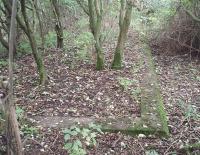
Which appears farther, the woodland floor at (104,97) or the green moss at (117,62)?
the green moss at (117,62)

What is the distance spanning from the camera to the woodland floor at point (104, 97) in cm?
426

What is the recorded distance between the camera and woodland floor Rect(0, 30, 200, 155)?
14.0 feet

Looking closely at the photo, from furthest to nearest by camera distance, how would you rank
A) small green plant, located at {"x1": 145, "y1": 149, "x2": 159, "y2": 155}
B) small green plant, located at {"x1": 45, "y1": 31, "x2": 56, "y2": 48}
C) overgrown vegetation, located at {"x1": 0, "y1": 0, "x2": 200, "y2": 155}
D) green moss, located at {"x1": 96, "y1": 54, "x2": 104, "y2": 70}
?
small green plant, located at {"x1": 45, "y1": 31, "x2": 56, "y2": 48} < green moss, located at {"x1": 96, "y1": 54, "x2": 104, "y2": 70} < overgrown vegetation, located at {"x1": 0, "y1": 0, "x2": 200, "y2": 155} < small green plant, located at {"x1": 145, "y1": 149, "x2": 159, "y2": 155}

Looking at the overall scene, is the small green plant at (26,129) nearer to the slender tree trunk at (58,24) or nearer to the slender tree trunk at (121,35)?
the slender tree trunk at (121,35)

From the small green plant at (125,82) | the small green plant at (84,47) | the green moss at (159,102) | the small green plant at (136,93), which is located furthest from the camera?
the small green plant at (84,47)

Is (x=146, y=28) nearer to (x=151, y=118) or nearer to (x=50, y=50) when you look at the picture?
(x=50, y=50)

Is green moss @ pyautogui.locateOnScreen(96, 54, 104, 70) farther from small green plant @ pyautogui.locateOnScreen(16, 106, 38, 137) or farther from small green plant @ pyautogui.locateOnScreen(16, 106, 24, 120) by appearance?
small green plant @ pyautogui.locateOnScreen(16, 106, 38, 137)

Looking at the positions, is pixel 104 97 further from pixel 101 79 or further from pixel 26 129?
pixel 26 129

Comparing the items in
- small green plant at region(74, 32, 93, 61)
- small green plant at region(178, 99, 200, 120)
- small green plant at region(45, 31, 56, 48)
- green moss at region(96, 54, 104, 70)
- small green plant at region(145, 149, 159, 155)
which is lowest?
small green plant at region(145, 149, 159, 155)

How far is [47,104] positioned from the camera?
5402 mm

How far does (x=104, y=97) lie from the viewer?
5707mm

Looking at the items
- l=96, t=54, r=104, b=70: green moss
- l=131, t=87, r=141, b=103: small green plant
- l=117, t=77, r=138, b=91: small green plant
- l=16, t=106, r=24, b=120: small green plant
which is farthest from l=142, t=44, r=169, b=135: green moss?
l=16, t=106, r=24, b=120: small green plant

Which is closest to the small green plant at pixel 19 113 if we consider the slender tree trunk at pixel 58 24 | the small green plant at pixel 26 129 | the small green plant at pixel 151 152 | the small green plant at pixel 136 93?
the small green plant at pixel 26 129

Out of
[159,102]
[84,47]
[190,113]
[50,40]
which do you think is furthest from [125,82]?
[50,40]
